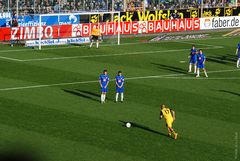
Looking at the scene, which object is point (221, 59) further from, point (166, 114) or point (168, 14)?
point (166, 114)

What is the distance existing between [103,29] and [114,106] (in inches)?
1216

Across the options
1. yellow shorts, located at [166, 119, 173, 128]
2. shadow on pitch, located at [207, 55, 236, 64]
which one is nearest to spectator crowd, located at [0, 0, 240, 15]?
shadow on pitch, located at [207, 55, 236, 64]

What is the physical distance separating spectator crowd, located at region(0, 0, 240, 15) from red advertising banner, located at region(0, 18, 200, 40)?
6.38 ft

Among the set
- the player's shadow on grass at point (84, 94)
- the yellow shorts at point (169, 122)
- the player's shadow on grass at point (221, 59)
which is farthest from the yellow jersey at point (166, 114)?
the player's shadow on grass at point (221, 59)

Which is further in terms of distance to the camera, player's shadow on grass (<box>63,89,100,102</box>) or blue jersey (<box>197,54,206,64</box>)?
blue jersey (<box>197,54,206,64</box>)

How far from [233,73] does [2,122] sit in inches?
835

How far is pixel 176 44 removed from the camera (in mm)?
64562

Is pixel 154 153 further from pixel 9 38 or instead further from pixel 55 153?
pixel 9 38

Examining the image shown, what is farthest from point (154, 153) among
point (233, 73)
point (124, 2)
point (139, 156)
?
point (124, 2)

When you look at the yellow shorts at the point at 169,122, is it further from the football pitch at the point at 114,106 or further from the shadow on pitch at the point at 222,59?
the shadow on pitch at the point at 222,59

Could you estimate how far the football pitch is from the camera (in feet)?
93.7

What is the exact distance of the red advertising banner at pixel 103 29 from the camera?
6091cm

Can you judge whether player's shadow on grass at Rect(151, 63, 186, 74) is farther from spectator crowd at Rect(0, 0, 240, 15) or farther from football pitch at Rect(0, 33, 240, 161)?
spectator crowd at Rect(0, 0, 240, 15)

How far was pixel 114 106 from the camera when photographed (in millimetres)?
36469
